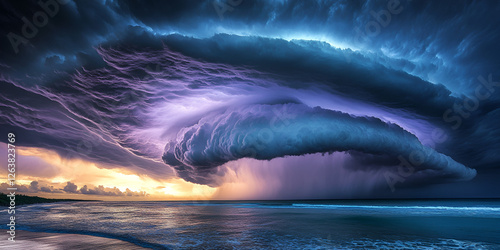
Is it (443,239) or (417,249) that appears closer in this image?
(417,249)

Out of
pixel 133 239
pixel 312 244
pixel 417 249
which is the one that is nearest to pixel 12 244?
pixel 133 239

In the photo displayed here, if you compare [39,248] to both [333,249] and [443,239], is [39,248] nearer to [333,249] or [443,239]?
[333,249]

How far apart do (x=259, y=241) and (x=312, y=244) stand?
259cm

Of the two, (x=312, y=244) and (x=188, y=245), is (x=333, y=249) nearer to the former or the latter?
(x=312, y=244)

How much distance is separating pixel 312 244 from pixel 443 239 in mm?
7906

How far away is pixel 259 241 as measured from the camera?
1311cm

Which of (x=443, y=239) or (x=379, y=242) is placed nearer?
(x=379, y=242)

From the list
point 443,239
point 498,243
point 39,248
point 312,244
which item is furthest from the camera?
point 443,239

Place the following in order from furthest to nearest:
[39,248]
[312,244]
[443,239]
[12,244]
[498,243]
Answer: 1. [443,239]
2. [498,243]
3. [312,244]
4. [12,244]
5. [39,248]

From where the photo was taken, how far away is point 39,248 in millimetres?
10953

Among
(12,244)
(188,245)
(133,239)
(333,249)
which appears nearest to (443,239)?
(333,249)

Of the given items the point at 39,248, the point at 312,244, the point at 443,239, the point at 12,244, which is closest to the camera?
the point at 39,248

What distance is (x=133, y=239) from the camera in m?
13.4

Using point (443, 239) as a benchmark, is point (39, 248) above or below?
above
